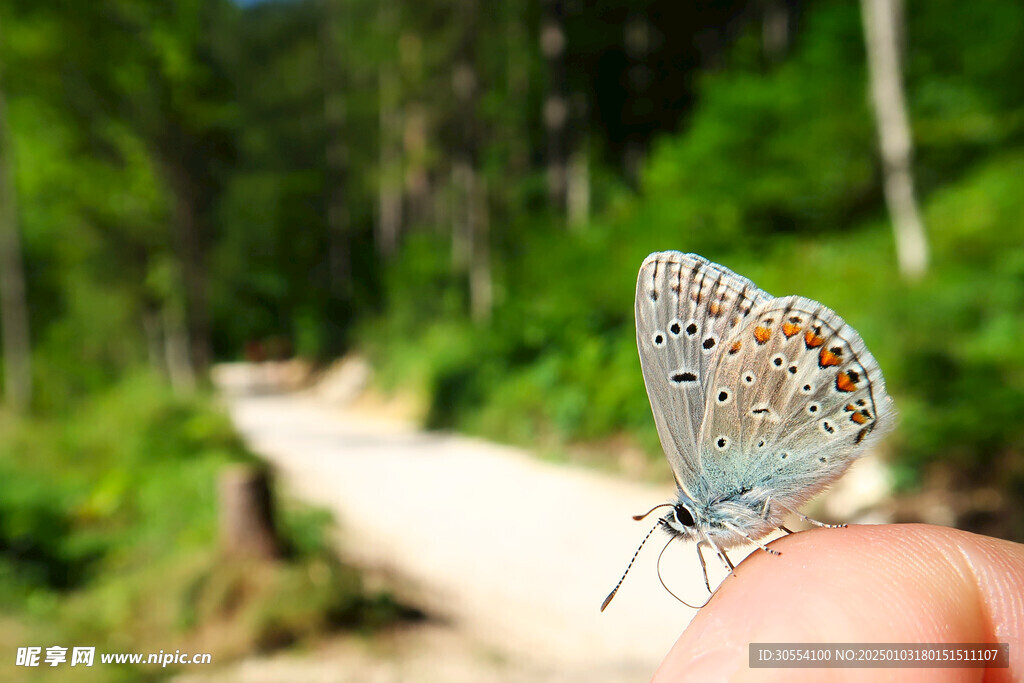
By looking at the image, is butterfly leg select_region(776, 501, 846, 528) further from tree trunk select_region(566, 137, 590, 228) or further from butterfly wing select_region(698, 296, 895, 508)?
tree trunk select_region(566, 137, 590, 228)

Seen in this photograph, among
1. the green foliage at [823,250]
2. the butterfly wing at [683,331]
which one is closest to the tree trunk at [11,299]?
the green foliage at [823,250]

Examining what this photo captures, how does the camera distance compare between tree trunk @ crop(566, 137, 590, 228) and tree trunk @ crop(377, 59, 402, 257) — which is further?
tree trunk @ crop(377, 59, 402, 257)

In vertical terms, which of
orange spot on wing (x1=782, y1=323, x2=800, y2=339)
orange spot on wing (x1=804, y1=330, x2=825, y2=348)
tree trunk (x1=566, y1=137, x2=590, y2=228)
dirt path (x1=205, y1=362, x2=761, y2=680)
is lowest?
dirt path (x1=205, y1=362, x2=761, y2=680)

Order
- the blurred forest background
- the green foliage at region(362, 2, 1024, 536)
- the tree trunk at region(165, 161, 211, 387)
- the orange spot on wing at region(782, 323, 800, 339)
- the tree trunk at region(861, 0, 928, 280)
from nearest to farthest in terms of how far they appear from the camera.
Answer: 1. the orange spot on wing at region(782, 323, 800, 339)
2. the green foliage at region(362, 2, 1024, 536)
3. the blurred forest background
4. the tree trunk at region(861, 0, 928, 280)
5. the tree trunk at region(165, 161, 211, 387)

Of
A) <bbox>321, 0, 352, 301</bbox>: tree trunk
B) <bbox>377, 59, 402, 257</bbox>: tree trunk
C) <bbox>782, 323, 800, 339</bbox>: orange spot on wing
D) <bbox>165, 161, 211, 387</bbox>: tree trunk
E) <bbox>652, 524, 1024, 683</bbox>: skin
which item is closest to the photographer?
<bbox>652, 524, 1024, 683</bbox>: skin

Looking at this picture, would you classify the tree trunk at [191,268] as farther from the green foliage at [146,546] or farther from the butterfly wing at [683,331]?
the butterfly wing at [683,331]

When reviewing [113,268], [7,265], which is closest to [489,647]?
[7,265]

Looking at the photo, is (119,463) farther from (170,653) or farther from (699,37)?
(699,37)

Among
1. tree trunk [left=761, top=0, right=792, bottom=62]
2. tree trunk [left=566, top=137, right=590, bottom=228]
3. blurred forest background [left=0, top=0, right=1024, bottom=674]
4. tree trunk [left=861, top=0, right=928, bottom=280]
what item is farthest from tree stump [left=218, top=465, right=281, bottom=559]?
tree trunk [left=761, top=0, right=792, bottom=62]

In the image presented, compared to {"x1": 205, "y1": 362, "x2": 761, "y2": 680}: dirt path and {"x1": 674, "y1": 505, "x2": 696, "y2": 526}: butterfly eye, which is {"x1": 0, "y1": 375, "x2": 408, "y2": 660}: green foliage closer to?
{"x1": 205, "y1": 362, "x2": 761, "y2": 680}: dirt path

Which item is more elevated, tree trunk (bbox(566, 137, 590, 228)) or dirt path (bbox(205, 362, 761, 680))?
tree trunk (bbox(566, 137, 590, 228))
